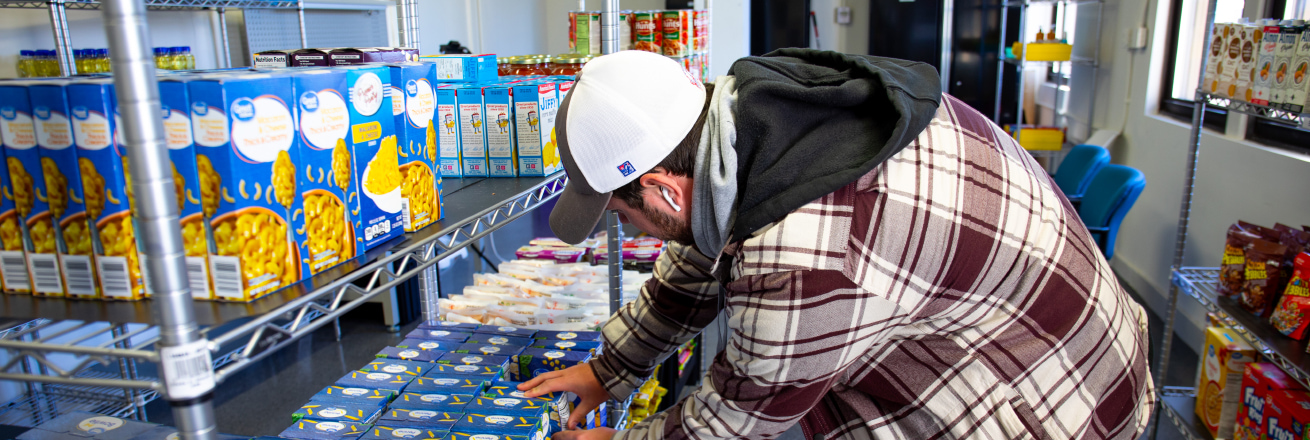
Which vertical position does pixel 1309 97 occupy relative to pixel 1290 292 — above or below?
above

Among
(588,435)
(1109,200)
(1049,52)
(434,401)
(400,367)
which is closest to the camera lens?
(588,435)

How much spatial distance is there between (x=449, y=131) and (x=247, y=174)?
2.44ft

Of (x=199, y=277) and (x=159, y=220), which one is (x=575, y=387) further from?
(x=159, y=220)

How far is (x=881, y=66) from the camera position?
113 cm

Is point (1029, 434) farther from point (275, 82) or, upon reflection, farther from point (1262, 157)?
point (1262, 157)

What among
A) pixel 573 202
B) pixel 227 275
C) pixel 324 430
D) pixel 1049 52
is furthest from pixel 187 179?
pixel 1049 52

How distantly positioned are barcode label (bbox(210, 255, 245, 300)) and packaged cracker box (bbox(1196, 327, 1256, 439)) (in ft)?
8.35

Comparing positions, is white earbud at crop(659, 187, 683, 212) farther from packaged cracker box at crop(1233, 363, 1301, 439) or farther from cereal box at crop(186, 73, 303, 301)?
packaged cracker box at crop(1233, 363, 1301, 439)

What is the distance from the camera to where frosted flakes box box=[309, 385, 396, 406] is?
1.43 metres

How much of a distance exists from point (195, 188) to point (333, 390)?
0.82 meters

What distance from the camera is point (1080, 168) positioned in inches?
156

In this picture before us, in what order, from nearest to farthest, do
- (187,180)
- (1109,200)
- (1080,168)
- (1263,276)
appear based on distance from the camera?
(187,180), (1263,276), (1109,200), (1080,168)

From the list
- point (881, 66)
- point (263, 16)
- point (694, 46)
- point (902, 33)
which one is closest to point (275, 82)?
point (881, 66)

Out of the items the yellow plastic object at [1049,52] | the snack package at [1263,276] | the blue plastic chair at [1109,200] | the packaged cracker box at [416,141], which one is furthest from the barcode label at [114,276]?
the yellow plastic object at [1049,52]
